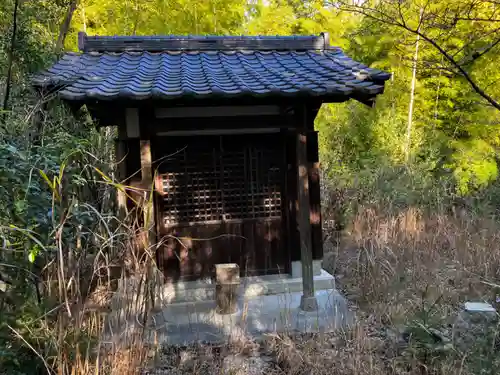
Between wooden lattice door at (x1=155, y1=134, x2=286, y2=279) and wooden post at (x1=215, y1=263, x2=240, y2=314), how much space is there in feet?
2.25

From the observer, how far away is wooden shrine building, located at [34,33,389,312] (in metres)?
4.73

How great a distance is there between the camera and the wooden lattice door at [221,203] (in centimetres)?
535

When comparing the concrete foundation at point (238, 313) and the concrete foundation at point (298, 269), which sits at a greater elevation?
the concrete foundation at point (298, 269)

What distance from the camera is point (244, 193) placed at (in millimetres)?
5492

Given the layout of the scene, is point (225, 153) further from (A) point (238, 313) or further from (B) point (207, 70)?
(A) point (238, 313)

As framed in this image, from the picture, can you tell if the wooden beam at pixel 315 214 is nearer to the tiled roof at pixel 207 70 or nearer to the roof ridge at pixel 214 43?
the tiled roof at pixel 207 70

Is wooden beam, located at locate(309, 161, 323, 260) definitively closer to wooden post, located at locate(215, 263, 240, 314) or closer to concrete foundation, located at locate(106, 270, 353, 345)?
concrete foundation, located at locate(106, 270, 353, 345)

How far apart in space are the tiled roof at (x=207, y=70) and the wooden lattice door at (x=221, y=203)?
923 mm

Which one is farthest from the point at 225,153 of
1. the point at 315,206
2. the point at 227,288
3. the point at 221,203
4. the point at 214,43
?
the point at 227,288

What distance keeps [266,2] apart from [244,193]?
8210 millimetres

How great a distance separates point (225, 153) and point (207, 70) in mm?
1072

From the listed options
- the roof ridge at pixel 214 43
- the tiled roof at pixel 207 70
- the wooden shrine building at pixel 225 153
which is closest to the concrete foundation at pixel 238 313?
the wooden shrine building at pixel 225 153

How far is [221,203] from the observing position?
546cm

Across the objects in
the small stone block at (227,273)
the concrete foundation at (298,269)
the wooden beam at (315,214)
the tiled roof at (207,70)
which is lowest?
the concrete foundation at (298,269)
